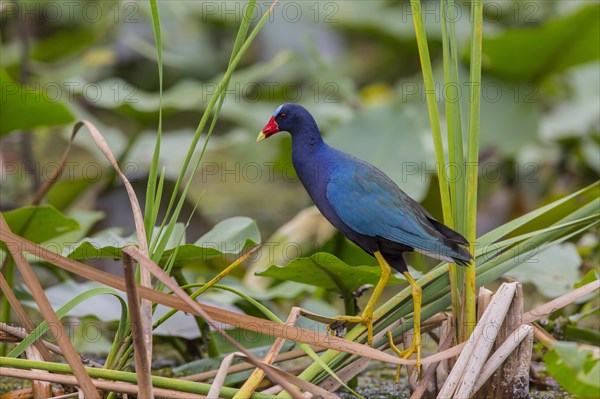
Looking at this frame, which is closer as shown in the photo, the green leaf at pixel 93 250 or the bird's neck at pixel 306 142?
the green leaf at pixel 93 250

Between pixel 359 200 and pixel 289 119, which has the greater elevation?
pixel 289 119

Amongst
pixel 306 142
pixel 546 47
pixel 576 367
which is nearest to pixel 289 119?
pixel 306 142

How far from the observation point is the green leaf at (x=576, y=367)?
137 cm

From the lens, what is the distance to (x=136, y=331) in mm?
1461

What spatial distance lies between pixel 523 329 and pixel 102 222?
2.11 m

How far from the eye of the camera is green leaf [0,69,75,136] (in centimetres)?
241

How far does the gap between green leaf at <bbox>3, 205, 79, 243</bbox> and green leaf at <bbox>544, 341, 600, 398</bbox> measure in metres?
1.25

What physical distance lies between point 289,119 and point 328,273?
13.4 inches

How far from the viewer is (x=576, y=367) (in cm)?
137

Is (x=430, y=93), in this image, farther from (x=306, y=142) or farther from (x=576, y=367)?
(x=576, y=367)

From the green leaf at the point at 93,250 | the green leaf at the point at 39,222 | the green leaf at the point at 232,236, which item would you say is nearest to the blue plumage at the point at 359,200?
the green leaf at the point at 232,236

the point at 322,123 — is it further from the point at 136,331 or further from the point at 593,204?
the point at 136,331

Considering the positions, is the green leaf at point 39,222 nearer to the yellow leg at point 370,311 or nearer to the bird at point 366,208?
the bird at point 366,208

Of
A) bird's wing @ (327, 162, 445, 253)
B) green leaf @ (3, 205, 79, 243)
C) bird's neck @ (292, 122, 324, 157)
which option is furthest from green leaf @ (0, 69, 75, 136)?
bird's wing @ (327, 162, 445, 253)
